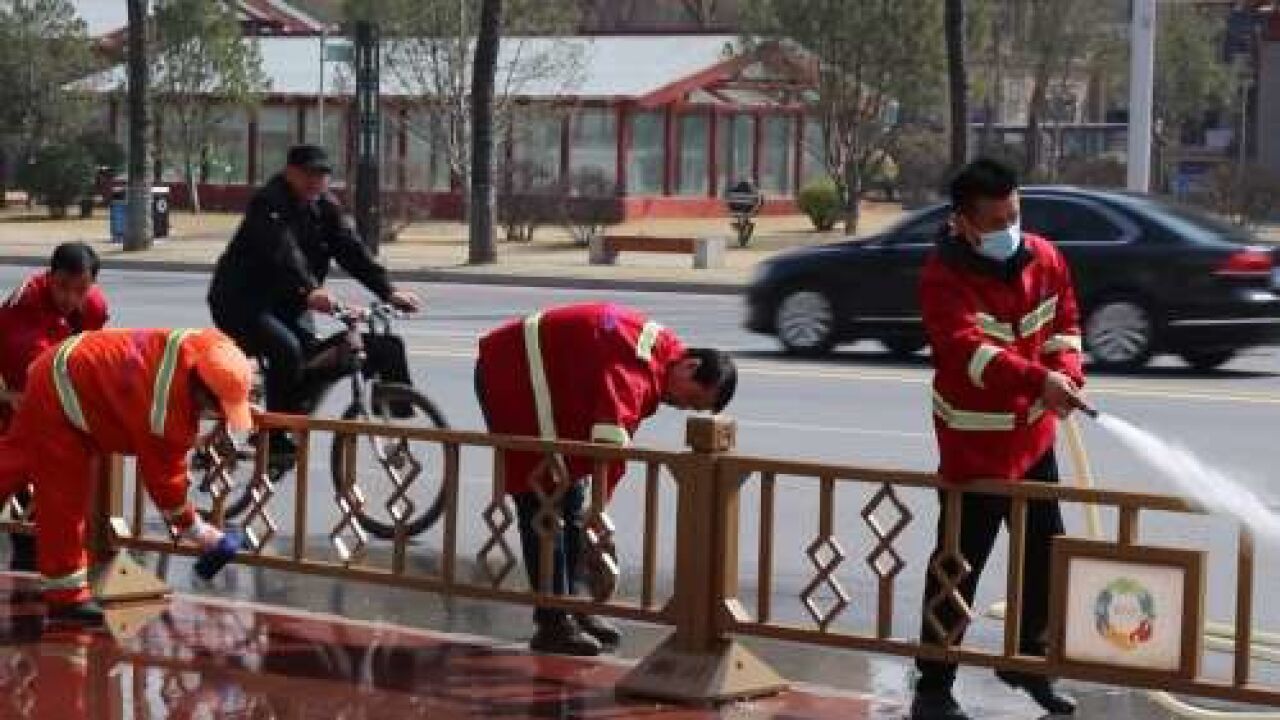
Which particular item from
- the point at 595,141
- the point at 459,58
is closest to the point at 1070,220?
the point at 459,58

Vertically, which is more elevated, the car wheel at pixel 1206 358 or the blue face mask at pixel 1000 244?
the blue face mask at pixel 1000 244

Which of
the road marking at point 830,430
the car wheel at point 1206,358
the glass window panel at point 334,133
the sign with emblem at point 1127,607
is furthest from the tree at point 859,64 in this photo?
the sign with emblem at point 1127,607

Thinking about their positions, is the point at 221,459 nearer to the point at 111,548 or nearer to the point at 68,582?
the point at 111,548

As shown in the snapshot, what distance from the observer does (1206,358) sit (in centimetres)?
2006

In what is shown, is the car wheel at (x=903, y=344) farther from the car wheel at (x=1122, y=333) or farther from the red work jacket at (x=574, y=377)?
the red work jacket at (x=574, y=377)

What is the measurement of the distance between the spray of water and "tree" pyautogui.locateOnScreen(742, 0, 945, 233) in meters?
37.5

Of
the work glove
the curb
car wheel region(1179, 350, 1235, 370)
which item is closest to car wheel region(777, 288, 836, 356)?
car wheel region(1179, 350, 1235, 370)

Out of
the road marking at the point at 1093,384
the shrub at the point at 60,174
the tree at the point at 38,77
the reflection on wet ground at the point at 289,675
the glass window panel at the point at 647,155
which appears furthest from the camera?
the tree at the point at 38,77

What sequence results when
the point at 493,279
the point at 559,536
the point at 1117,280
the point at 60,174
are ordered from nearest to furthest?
1. the point at 559,536
2. the point at 1117,280
3. the point at 493,279
4. the point at 60,174

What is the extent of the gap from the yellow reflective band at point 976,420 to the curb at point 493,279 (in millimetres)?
24538

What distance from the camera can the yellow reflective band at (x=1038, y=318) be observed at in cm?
725

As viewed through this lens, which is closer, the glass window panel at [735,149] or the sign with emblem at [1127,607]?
the sign with emblem at [1127,607]

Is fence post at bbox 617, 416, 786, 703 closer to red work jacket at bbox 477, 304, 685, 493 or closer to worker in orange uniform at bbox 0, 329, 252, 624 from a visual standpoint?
red work jacket at bbox 477, 304, 685, 493

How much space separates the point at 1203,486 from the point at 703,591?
5.41 ft
